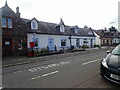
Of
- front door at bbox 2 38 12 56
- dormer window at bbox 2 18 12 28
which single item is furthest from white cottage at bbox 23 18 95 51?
dormer window at bbox 2 18 12 28


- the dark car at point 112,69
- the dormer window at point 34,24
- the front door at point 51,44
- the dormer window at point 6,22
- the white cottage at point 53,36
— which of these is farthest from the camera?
the front door at point 51,44

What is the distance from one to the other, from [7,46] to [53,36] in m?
9.73

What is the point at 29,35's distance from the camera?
19719mm

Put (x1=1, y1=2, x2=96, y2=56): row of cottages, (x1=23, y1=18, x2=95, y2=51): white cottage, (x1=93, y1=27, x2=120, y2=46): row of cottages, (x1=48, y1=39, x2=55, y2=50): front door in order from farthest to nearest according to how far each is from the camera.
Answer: (x1=93, y1=27, x2=120, y2=46): row of cottages
(x1=48, y1=39, x2=55, y2=50): front door
(x1=23, y1=18, x2=95, y2=51): white cottage
(x1=1, y1=2, x2=96, y2=56): row of cottages

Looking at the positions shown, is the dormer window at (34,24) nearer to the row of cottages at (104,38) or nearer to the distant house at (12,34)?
the distant house at (12,34)

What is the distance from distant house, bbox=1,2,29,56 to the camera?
15922mm

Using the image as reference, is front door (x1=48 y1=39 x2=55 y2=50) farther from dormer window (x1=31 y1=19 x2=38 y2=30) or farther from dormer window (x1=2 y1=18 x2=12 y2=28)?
dormer window (x1=2 y1=18 x2=12 y2=28)

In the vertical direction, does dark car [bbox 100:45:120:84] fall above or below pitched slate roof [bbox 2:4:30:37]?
below

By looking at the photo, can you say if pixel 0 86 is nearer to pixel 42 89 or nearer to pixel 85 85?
pixel 42 89

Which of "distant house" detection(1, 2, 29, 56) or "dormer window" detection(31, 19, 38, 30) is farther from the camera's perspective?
"dormer window" detection(31, 19, 38, 30)

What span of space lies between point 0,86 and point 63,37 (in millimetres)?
21193

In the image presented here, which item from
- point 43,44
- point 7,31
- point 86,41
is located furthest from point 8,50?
point 86,41

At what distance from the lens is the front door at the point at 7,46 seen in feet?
52.3

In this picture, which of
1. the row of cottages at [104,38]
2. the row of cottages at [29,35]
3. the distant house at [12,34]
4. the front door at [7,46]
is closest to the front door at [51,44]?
the row of cottages at [29,35]
